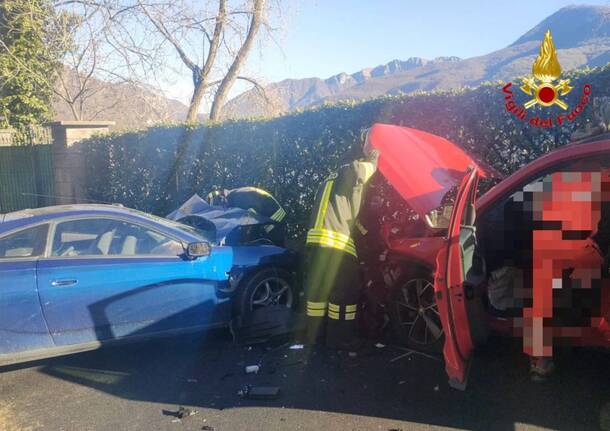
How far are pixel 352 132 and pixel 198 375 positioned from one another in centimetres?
440

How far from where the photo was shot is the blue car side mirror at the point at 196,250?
4621mm

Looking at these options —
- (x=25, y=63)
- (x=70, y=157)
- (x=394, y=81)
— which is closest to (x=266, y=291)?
(x=70, y=157)

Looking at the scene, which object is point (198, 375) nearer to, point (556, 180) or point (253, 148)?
point (556, 180)

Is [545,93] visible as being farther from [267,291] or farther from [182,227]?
[182,227]

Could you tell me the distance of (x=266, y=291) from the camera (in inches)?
203

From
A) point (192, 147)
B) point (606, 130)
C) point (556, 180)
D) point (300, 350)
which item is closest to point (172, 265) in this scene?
point (300, 350)

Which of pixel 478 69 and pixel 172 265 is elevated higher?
pixel 478 69

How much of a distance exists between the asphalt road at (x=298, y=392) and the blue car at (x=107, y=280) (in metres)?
0.31

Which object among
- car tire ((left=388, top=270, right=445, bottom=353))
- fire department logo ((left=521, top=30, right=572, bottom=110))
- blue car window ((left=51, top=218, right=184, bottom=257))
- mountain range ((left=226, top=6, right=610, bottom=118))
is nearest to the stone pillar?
blue car window ((left=51, top=218, right=184, bottom=257))

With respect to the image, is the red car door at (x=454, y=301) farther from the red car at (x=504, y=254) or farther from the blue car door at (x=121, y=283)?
the blue car door at (x=121, y=283)

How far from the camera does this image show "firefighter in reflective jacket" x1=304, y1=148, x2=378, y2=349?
4500mm

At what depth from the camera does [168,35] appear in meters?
14.5

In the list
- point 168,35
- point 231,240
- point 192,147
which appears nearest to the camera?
point 231,240

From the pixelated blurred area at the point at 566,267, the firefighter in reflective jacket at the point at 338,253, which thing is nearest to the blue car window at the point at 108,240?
the firefighter in reflective jacket at the point at 338,253
